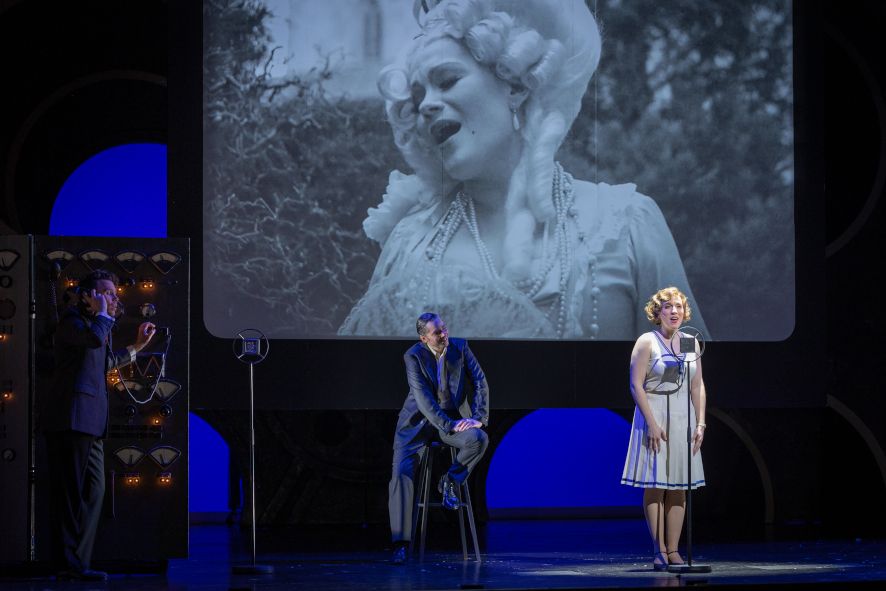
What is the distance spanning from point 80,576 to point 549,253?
3.66 m

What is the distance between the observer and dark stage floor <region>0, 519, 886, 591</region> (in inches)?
228

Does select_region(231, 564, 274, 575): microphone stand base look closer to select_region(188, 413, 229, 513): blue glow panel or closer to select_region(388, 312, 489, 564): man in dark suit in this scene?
select_region(388, 312, 489, 564): man in dark suit

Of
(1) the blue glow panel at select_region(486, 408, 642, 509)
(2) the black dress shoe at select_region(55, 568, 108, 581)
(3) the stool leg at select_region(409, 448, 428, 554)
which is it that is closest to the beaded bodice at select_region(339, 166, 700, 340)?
(3) the stool leg at select_region(409, 448, 428, 554)

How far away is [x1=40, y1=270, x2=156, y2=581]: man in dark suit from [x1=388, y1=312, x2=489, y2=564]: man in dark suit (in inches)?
60.0

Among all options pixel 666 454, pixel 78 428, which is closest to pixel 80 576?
pixel 78 428

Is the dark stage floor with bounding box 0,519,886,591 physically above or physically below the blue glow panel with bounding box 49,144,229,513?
below

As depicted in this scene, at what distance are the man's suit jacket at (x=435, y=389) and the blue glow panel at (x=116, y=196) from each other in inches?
135

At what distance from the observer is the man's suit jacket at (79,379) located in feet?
19.4

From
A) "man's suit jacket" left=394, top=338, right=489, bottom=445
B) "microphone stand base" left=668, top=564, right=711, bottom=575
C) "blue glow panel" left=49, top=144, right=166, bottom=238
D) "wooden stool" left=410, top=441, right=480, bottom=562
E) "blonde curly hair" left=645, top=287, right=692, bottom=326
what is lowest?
"microphone stand base" left=668, top=564, right=711, bottom=575

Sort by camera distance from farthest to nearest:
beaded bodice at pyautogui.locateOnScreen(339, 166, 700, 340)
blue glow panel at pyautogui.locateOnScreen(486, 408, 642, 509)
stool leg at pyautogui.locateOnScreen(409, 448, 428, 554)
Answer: blue glow panel at pyautogui.locateOnScreen(486, 408, 642, 509), beaded bodice at pyautogui.locateOnScreen(339, 166, 700, 340), stool leg at pyautogui.locateOnScreen(409, 448, 428, 554)

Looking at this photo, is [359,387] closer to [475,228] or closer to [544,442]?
[475,228]

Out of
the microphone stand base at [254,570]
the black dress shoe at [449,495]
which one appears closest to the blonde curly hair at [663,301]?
the black dress shoe at [449,495]

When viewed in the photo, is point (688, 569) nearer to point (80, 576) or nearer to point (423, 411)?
point (423, 411)

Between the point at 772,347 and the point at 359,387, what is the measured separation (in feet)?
9.25
